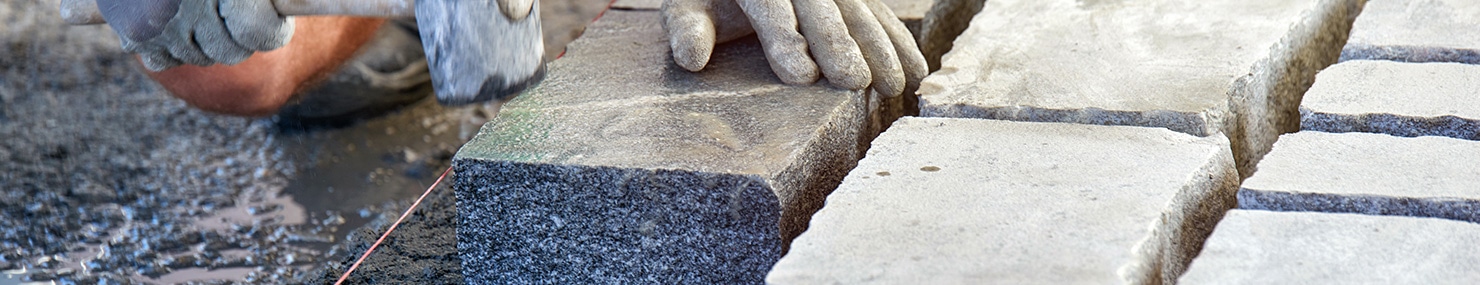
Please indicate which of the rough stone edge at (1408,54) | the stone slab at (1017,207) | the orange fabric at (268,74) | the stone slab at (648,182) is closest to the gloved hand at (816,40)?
the stone slab at (648,182)

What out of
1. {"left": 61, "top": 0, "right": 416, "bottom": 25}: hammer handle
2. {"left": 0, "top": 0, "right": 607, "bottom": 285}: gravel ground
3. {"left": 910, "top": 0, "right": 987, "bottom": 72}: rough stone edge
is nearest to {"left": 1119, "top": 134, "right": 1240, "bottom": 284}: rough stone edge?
{"left": 910, "top": 0, "right": 987, "bottom": 72}: rough stone edge

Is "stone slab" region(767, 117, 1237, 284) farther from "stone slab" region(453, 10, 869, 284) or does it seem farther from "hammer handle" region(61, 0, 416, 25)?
"hammer handle" region(61, 0, 416, 25)

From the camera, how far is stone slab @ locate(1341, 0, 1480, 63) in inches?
84.1

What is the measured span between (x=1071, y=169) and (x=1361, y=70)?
2.19 feet

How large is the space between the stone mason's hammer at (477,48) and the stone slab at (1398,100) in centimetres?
110

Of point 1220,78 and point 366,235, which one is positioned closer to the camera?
point 1220,78

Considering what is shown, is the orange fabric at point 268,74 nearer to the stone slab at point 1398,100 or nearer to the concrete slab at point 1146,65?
the concrete slab at point 1146,65

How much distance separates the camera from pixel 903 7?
2488 millimetres

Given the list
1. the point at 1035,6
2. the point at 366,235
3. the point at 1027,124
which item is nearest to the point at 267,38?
the point at 366,235

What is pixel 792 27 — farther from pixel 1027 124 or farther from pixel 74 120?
pixel 74 120

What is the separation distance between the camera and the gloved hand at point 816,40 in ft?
6.50

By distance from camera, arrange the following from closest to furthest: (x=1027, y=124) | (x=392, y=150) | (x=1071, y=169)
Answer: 1. (x=1071, y=169)
2. (x=1027, y=124)
3. (x=392, y=150)

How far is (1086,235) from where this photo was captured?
1456mm

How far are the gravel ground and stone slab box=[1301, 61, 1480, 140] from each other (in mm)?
1383
